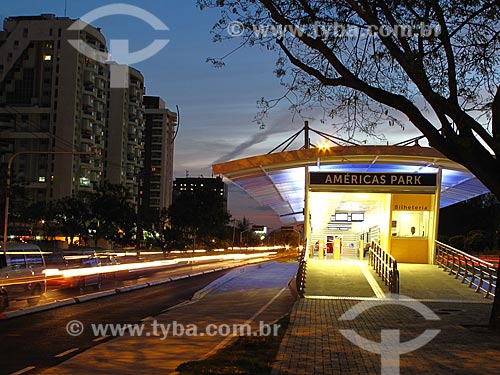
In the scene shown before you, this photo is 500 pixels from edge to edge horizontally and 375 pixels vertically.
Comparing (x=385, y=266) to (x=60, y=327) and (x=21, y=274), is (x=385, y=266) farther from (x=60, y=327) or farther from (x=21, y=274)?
(x=60, y=327)

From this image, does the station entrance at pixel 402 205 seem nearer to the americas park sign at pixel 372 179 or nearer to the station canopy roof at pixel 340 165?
the americas park sign at pixel 372 179

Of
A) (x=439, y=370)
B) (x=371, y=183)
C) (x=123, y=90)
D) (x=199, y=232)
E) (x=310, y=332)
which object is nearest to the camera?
(x=439, y=370)

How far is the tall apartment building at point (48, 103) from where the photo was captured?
86.4 m

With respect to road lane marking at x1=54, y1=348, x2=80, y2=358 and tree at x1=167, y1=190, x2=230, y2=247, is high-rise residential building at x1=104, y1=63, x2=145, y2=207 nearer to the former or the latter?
tree at x1=167, y1=190, x2=230, y2=247

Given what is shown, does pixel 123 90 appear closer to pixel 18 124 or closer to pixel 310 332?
pixel 18 124

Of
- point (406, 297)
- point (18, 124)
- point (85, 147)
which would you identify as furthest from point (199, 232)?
point (406, 297)

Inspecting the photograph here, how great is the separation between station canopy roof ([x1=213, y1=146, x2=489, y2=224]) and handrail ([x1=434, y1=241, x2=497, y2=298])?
3997 millimetres

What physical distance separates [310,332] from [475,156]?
15.4 ft

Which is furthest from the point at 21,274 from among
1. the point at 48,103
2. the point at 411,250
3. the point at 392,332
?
the point at 48,103

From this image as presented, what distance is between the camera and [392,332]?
13.0 meters

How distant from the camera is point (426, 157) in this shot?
29.3m

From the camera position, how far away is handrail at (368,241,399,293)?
21.5m

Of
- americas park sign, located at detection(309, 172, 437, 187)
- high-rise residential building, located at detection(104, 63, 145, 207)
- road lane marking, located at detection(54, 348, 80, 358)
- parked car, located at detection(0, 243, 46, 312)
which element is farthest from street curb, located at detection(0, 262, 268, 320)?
high-rise residential building, located at detection(104, 63, 145, 207)

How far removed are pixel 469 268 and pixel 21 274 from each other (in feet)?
53.4
